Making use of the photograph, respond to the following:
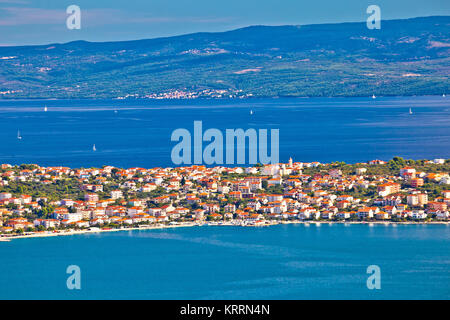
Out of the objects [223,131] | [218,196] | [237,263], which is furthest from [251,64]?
[237,263]

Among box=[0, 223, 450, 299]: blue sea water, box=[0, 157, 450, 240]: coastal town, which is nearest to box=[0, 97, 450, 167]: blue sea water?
box=[0, 157, 450, 240]: coastal town

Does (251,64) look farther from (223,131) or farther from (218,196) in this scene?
(218,196)

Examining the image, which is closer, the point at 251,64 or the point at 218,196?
the point at 218,196

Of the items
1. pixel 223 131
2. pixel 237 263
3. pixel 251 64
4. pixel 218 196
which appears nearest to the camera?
pixel 237 263

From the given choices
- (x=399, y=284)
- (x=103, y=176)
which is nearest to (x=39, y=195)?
(x=103, y=176)

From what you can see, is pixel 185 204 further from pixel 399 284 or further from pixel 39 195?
pixel 399 284
